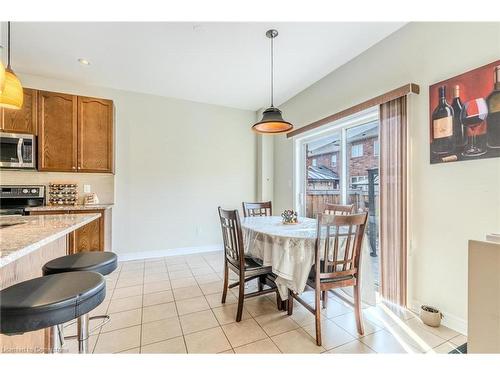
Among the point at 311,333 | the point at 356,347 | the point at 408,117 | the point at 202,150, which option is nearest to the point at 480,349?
the point at 356,347

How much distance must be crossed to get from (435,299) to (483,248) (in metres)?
1.47

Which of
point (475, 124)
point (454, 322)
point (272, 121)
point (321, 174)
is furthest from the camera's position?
point (321, 174)

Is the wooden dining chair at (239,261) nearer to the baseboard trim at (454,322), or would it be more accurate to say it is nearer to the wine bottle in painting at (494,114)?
the baseboard trim at (454,322)

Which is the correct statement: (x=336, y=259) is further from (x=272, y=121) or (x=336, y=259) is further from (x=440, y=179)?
(x=272, y=121)

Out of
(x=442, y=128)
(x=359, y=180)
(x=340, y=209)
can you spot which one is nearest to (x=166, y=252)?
(x=340, y=209)

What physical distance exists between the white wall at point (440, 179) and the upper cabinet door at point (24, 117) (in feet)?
13.3

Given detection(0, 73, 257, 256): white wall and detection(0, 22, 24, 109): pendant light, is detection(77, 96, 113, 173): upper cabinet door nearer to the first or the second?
detection(0, 73, 257, 256): white wall

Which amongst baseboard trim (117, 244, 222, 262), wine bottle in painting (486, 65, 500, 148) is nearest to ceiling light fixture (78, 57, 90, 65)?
baseboard trim (117, 244, 222, 262)

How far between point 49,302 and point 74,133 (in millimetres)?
2987

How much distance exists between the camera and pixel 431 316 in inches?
75.6

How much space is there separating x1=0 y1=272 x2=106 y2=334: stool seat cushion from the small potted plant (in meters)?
2.38

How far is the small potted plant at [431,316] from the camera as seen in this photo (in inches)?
75.3

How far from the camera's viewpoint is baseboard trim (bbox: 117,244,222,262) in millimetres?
3797

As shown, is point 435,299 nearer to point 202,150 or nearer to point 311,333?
point 311,333
